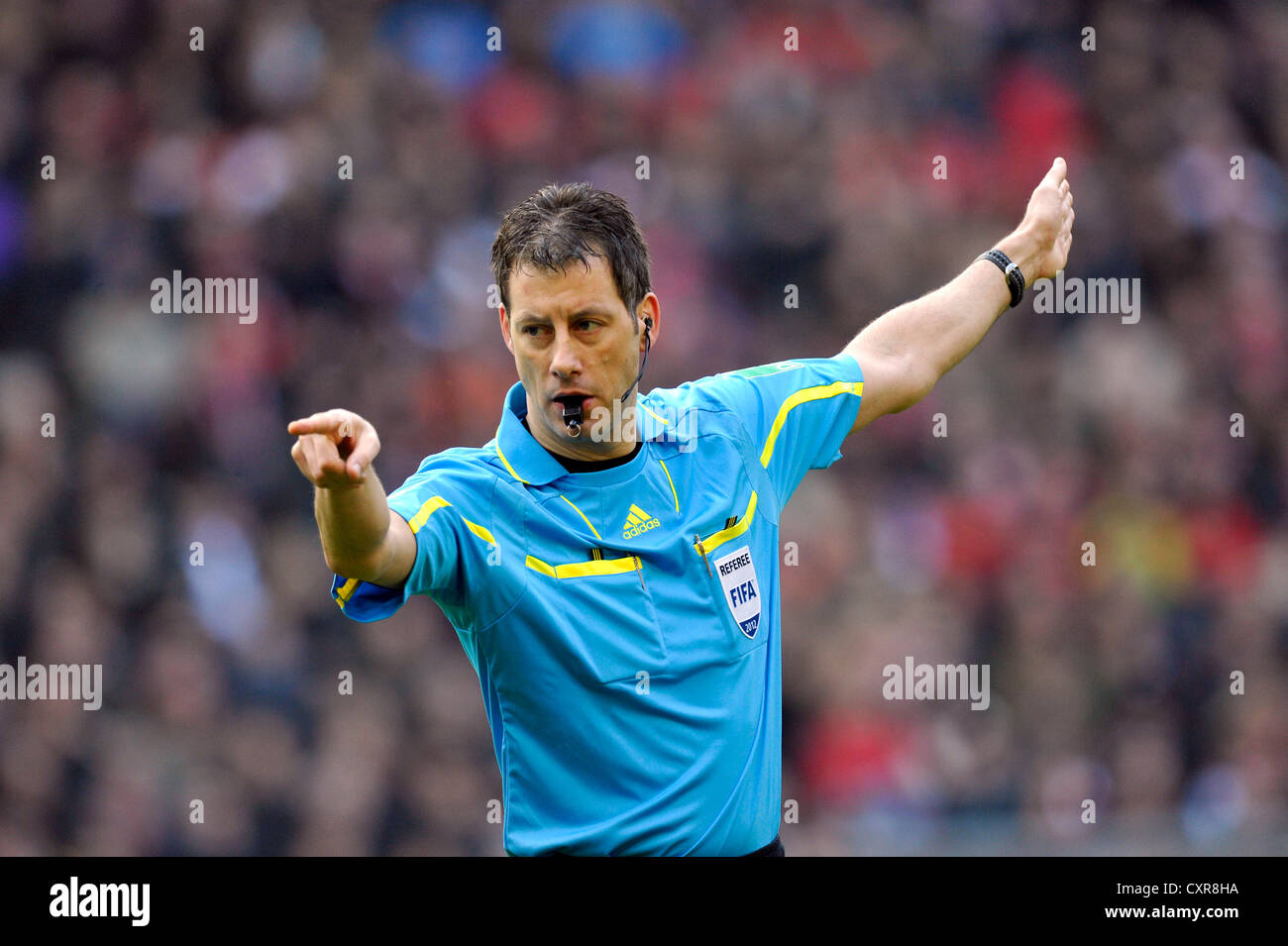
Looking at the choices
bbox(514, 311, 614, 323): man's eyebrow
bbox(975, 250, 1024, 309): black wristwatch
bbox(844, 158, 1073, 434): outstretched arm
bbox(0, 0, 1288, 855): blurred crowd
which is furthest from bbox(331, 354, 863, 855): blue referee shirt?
bbox(0, 0, 1288, 855): blurred crowd

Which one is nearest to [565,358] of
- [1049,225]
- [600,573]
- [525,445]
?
[525,445]

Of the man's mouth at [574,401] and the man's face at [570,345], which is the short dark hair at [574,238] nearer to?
the man's face at [570,345]

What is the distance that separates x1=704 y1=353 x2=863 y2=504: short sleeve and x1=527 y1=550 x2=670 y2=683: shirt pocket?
59cm

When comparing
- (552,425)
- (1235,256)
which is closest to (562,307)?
(552,425)

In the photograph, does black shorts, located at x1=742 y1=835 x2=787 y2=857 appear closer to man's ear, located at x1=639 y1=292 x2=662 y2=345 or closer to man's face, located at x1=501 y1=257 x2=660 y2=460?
man's face, located at x1=501 y1=257 x2=660 y2=460

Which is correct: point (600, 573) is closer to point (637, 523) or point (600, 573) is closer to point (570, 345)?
point (637, 523)

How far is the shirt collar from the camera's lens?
128 inches

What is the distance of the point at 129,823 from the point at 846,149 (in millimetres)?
6029

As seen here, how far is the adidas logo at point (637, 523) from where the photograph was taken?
327 cm

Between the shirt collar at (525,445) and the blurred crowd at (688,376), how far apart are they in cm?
405

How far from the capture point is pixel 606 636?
124 inches

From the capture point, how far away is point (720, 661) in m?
3.27

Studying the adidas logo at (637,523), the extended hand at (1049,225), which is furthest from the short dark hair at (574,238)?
the extended hand at (1049,225)

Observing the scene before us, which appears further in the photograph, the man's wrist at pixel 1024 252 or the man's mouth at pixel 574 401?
the man's wrist at pixel 1024 252
